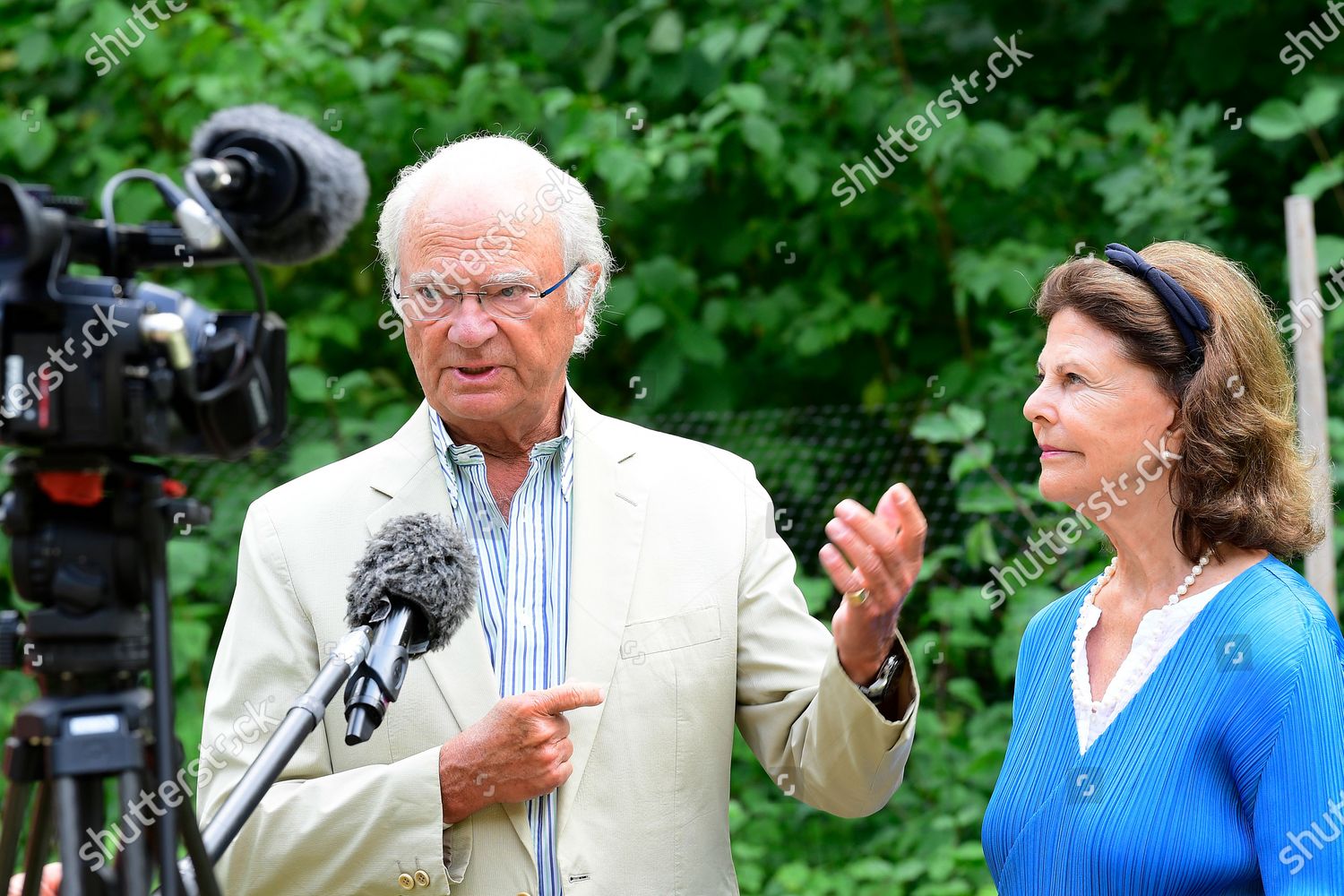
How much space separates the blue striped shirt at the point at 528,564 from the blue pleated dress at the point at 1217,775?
80cm

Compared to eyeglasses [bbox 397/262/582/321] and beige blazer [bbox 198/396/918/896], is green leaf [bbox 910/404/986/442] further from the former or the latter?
eyeglasses [bbox 397/262/582/321]

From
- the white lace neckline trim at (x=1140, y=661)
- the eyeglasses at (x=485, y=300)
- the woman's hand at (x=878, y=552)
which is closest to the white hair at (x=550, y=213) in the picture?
the eyeglasses at (x=485, y=300)

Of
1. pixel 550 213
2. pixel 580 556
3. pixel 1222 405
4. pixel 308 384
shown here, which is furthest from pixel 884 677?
pixel 308 384

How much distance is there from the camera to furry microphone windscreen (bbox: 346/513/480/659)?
1795mm

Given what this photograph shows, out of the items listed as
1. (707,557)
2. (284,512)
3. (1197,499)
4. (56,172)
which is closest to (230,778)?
(284,512)

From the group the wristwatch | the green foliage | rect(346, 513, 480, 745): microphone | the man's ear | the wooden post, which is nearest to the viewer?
rect(346, 513, 480, 745): microphone

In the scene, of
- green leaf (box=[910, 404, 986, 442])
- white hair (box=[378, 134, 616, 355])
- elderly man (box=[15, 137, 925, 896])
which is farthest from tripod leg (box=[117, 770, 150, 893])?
green leaf (box=[910, 404, 986, 442])

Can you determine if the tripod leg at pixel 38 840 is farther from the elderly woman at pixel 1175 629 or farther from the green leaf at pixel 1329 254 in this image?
the green leaf at pixel 1329 254

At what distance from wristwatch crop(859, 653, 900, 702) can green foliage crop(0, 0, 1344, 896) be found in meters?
2.36

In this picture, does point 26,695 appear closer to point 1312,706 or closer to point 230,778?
point 230,778

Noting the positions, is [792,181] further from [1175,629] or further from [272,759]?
[272,759]

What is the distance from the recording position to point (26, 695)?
4.80 meters

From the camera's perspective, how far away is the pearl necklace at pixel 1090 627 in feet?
7.43

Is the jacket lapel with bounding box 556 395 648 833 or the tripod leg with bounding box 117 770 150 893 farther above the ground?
the jacket lapel with bounding box 556 395 648 833
